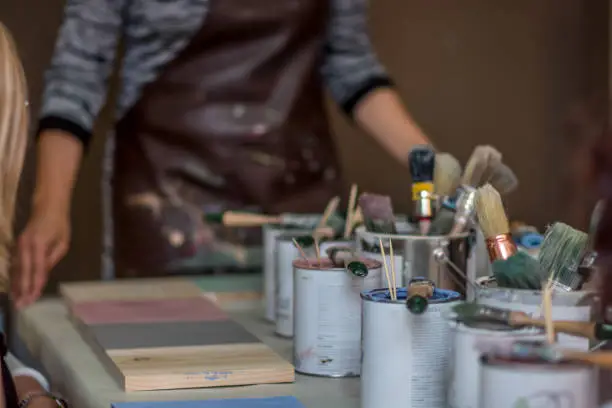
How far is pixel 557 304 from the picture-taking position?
69cm

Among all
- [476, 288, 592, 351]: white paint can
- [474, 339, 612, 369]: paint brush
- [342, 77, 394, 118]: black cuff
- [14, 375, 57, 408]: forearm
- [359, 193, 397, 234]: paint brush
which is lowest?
[14, 375, 57, 408]: forearm

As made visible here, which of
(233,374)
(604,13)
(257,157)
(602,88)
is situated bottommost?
(233,374)

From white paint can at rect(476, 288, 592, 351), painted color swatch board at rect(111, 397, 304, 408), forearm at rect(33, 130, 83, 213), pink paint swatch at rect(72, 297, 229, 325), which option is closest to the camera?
white paint can at rect(476, 288, 592, 351)

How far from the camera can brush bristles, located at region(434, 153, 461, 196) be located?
1.02m

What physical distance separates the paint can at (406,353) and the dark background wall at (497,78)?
155 cm

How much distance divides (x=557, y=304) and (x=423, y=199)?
0.91 feet

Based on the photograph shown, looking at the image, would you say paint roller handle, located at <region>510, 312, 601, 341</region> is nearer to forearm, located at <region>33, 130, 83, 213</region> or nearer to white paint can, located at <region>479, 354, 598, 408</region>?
white paint can, located at <region>479, 354, 598, 408</region>

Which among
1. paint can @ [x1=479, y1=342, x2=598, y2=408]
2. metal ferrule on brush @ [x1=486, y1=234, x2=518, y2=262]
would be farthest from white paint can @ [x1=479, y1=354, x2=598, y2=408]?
metal ferrule on brush @ [x1=486, y1=234, x2=518, y2=262]

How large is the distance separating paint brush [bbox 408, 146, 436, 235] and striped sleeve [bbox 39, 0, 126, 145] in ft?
2.28

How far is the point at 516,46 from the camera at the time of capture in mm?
2451

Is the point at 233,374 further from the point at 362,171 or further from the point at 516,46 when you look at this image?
the point at 516,46

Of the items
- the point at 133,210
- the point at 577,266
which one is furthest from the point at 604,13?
the point at 577,266

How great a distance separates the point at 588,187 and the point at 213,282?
875mm

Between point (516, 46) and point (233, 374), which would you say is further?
point (516, 46)
